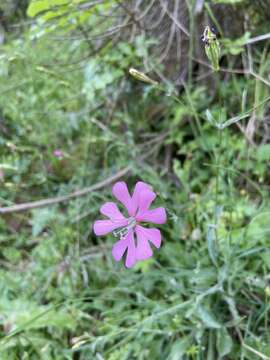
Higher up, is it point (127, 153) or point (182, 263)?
point (127, 153)

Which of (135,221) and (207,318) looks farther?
(207,318)

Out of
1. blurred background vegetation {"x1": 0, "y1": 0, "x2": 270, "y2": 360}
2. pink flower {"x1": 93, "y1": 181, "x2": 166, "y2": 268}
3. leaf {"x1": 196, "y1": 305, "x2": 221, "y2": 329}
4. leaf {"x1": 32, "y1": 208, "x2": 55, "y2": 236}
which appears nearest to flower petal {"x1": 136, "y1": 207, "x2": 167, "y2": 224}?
pink flower {"x1": 93, "y1": 181, "x2": 166, "y2": 268}

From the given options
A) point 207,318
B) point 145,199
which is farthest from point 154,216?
point 207,318

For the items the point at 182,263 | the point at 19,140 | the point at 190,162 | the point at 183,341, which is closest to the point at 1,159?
the point at 19,140

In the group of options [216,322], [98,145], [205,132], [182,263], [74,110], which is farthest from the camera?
[74,110]

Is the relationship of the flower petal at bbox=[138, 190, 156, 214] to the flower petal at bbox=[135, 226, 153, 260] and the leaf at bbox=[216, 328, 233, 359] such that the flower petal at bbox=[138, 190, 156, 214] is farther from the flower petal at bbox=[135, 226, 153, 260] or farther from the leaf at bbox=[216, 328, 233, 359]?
the leaf at bbox=[216, 328, 233, 359]

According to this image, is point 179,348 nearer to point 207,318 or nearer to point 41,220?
point 207,318

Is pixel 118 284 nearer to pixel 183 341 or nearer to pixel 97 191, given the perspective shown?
pixel 183 341

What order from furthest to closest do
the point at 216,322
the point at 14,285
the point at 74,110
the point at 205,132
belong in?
the point at 74,110 → the point at 205,132 → the point at 14,285 → the point at 216,322
